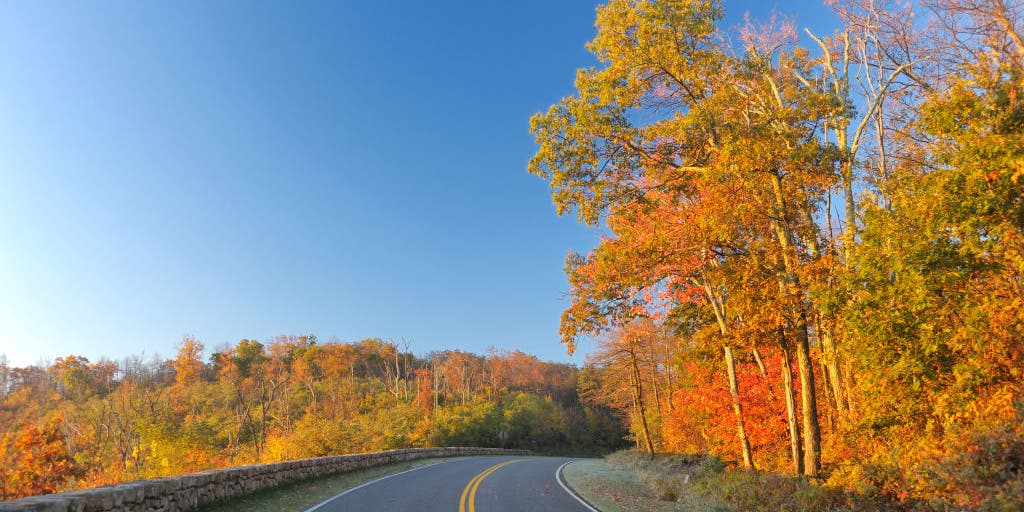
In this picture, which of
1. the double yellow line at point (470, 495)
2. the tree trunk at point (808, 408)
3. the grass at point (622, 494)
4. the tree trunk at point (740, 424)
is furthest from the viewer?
the tree trunk at point (740, 424)

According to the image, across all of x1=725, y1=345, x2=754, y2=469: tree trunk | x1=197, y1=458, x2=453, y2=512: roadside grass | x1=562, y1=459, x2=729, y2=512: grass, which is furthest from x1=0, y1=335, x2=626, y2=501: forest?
x1=725, y1=345, x2=754, y2=469: tree trunk

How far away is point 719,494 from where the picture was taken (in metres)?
12.3

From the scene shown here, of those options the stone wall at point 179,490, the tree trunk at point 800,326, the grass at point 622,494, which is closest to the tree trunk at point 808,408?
the tree trunk at point 800,326

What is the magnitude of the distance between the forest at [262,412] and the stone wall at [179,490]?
7.95 m

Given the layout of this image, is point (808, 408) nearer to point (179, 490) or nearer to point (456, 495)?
point (456, 495)

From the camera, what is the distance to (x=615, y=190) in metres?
14.0

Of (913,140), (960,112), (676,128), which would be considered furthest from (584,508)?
(913,140)

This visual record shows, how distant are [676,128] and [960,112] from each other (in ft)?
17.2

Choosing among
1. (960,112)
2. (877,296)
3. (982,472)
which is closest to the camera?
(982,472)

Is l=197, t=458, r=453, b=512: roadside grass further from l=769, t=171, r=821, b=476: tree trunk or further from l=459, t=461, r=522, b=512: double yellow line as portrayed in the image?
l=769, t=171, r=821, b=476: tree trunk

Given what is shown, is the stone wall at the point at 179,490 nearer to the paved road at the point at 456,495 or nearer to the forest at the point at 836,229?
the paved road at the point at 456,495

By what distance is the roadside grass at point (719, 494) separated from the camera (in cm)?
948

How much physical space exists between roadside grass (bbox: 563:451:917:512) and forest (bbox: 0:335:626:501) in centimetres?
1323

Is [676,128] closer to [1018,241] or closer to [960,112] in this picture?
[960,112]
